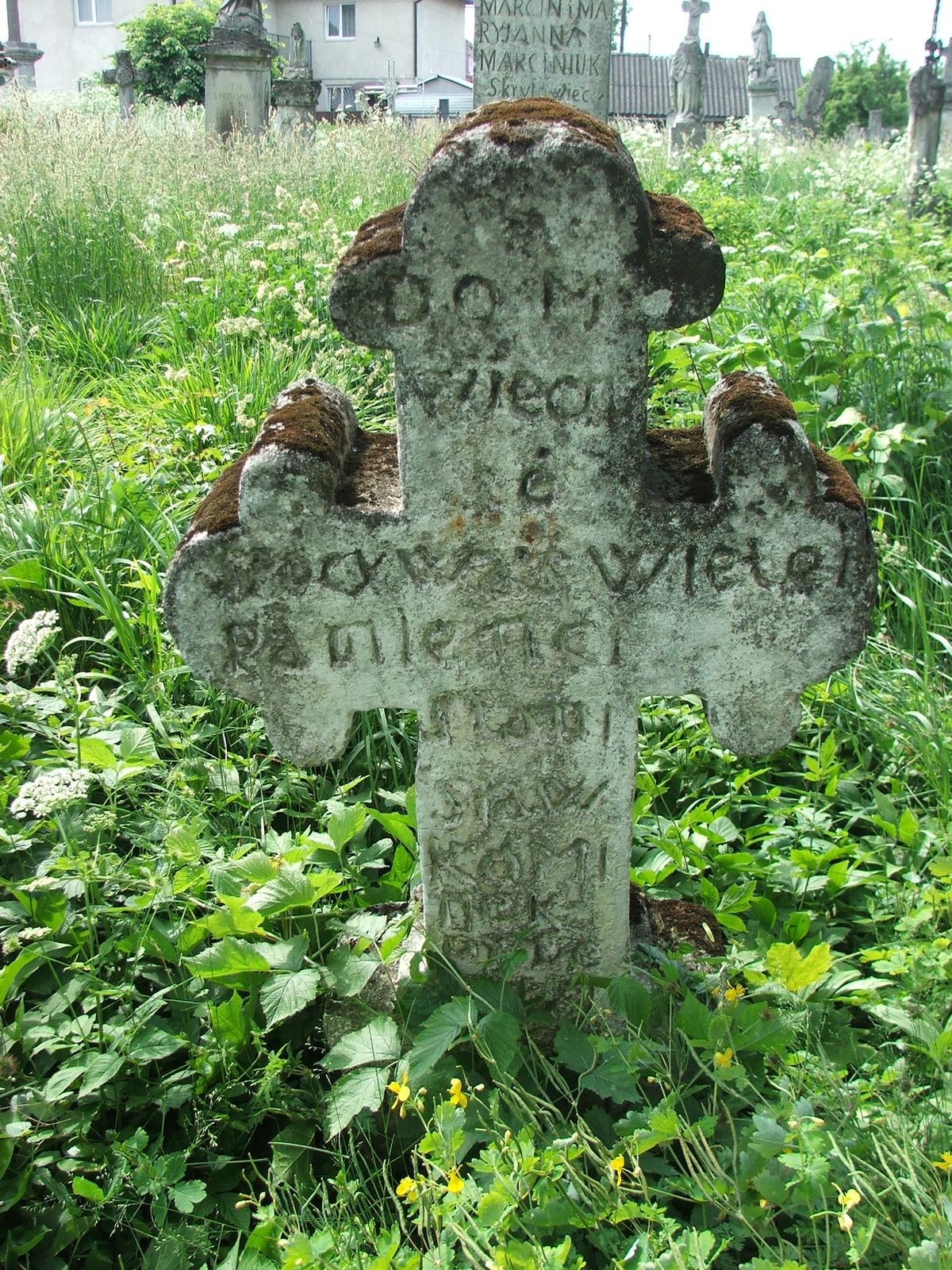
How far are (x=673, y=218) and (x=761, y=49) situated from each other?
2505 centimetres

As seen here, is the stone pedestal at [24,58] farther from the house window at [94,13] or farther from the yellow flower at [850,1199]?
the yellow flower at [850,1199]

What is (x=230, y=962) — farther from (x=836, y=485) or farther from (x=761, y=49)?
(x=761, y=49)

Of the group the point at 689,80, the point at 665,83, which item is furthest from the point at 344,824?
the point at 665,83

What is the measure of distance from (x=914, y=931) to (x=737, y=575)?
0.90m

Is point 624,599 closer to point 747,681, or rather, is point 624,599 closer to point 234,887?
point 747,681

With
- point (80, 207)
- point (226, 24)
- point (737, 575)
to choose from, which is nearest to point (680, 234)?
point (737, 575)

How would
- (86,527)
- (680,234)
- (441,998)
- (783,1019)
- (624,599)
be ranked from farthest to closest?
(86,527)
(441,998)
(624,599)
(783,1019)
(680,234)

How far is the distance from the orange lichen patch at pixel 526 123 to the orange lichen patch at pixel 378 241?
0.37 feet

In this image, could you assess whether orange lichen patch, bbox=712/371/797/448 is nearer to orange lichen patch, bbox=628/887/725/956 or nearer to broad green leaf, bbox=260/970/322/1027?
orange lichen patch, bbox=628/887/725/956

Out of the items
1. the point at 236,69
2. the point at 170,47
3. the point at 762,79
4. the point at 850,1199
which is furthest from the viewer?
the point at 170,47

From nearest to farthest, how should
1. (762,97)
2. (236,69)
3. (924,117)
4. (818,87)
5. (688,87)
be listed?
1. (236,69)
2. (924,117)
3. (688,87)
4. (762,97)
5. (818,87)

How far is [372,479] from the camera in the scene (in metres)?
1.79

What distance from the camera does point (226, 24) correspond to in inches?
421

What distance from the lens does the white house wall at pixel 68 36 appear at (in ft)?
113
